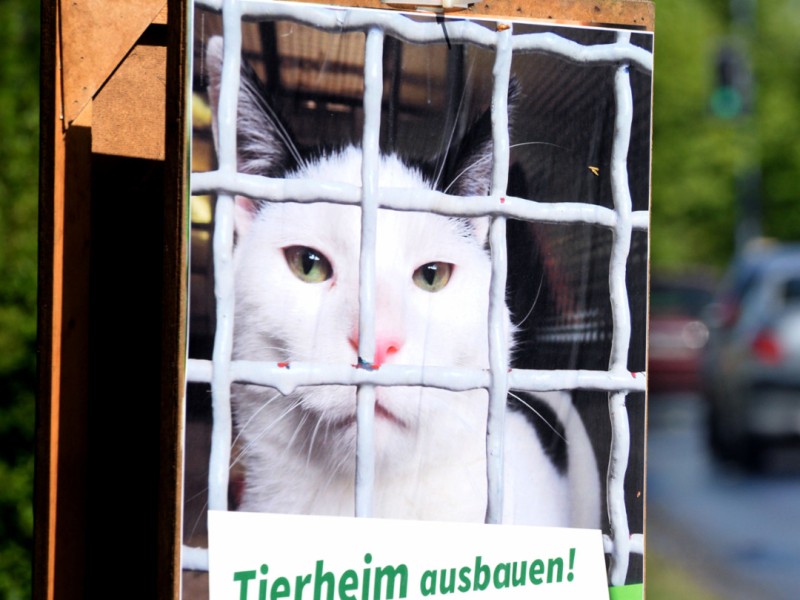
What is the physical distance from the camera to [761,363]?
31.3 ft

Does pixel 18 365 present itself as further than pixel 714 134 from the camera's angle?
No

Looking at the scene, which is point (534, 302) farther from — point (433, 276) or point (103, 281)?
point (103, 281)

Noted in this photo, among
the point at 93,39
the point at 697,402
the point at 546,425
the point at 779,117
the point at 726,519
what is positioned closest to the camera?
the point at 546,425

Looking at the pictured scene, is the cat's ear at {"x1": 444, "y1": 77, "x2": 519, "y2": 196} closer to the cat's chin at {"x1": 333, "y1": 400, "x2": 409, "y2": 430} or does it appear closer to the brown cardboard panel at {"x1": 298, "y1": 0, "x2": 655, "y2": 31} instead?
the brown cardboard panel at {"x1": 298, "y1": 0, "x2": 655, "y2": 31}

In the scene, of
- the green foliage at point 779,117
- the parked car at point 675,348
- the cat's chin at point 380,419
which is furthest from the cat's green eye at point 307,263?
the green foliage at point 779,117

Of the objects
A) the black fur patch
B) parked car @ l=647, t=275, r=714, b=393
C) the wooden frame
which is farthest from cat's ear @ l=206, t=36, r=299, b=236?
parked car @ l=647, t=275, r=714, b=393

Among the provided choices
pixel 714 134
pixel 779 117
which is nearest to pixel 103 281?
pixel 714 134

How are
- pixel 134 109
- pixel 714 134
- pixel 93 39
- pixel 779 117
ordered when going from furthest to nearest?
1. pixel 779 117
2. pixel 714 134
3. pixel 134 109
4. pixel 93 39

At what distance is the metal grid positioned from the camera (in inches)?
66.6

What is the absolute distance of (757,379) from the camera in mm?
9570

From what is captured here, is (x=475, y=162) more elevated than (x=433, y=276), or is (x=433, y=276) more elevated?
(x=475, y=162)

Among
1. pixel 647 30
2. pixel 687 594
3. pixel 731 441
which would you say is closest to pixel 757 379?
pixel 731 441

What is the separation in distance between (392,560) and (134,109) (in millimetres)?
932

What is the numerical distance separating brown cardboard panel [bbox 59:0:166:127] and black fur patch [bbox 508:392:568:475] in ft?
2.90
